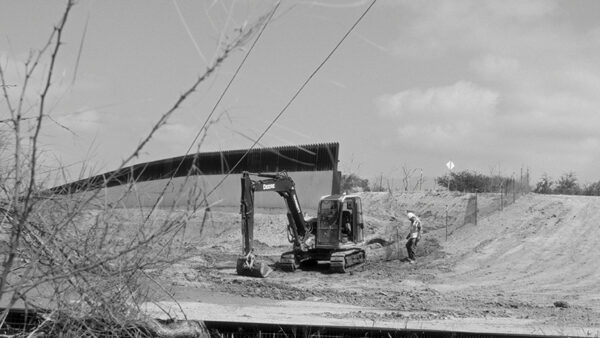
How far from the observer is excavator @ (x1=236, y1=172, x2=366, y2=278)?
874 inches

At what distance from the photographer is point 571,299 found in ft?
64.6

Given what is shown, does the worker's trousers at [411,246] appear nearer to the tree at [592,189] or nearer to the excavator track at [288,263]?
the excavator track at [288,263]

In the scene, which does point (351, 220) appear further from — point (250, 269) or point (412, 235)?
point (250, 269)

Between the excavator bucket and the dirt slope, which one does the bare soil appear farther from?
the excavator bucket

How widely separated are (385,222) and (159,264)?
32.6 m

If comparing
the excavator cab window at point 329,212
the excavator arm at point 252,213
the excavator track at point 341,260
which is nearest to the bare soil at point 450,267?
the excavator track at point 341,260

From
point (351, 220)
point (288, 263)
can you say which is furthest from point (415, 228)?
point (288, 263)

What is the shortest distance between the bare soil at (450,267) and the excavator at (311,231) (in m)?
0.44

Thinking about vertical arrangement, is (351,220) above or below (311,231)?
above

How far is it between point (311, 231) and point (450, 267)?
5.47m

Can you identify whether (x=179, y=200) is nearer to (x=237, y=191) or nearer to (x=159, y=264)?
(x=159, y=264)

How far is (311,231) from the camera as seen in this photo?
2484cm

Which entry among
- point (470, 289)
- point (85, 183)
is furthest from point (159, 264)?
point (470, 289)

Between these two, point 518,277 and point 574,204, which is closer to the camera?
point 518,277
